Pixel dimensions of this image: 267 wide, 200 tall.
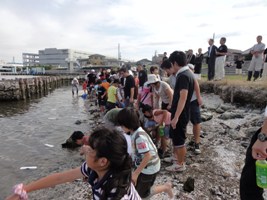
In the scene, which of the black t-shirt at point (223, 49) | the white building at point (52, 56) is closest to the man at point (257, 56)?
the black t-shirt at point (223, 49)

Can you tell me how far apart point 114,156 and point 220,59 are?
1139 centimetres

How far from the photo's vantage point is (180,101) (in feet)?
12.9

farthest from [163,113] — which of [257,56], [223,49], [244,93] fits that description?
[257,56]

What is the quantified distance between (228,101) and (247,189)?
8966 millimetres

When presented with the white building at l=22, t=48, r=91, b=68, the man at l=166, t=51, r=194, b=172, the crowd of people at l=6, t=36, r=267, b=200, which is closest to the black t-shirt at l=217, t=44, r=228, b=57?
the crowd of people at l=6, t=36, r=267, b=200

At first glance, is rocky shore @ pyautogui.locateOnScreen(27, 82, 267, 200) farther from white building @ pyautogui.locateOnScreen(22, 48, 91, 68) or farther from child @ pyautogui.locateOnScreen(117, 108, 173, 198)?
white building @ pyautogui.locateOnScreen(22, 48, 91, 68)

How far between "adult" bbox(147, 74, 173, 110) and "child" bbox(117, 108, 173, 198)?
2.36 m

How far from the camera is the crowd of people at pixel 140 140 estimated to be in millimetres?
1621

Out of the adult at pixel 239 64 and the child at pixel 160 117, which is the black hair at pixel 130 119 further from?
the adult at pixel 239 64

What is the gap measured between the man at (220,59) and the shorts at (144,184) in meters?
9.71

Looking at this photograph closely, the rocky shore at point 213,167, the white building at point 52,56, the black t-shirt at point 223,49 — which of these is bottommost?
the rocky shore at point 213,167

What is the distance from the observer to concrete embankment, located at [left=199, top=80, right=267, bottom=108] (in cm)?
902

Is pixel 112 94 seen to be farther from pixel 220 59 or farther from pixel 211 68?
pixel 211 68

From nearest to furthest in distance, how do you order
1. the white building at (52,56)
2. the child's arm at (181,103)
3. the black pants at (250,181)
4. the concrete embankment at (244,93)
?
the black pants at (250,181) < the child's arm at (181,103) < the concrete embankment at (244,93) < the white building at (52,56)
